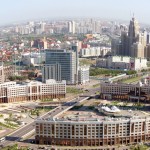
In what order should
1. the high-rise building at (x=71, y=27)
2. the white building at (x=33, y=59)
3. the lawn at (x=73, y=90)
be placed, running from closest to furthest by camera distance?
the lawn at (x=73, y=90), the white building at (x=33, y=59), the high-rise building at (x=71, y=27)

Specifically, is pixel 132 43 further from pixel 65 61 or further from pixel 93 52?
pixel 65 61

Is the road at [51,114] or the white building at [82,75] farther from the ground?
the white building at [82,75]

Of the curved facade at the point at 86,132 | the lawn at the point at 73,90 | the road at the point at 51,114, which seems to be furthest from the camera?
the lawn at the point at 73,90

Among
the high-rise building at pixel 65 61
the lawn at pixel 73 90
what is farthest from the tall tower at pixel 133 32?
the lawn at pixel 73 90

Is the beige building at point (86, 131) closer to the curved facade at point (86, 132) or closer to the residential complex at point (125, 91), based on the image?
the curved facade at point (86, 132)

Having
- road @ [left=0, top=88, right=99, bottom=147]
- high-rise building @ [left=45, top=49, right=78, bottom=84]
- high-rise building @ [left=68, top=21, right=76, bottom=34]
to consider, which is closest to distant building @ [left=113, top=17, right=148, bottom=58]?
high-rise building @ [left=45, top=49, right=78, bottom=84]

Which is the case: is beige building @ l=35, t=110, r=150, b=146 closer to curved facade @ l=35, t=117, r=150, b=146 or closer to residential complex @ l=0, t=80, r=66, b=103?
curved facade @ l=35, t=117, r=150, b=146

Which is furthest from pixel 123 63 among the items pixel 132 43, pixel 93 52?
pixel 93 52
